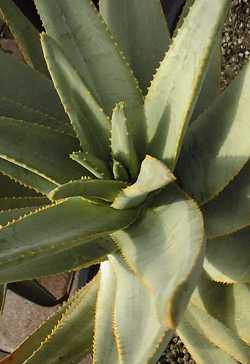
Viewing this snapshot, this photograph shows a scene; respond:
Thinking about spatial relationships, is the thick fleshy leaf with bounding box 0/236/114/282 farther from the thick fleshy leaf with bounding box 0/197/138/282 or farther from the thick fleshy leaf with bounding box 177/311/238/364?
the thick fleshy leaf with bounding box 177/311/238/364

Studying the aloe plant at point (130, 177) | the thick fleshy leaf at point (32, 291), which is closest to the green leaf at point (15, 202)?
the aloe plant at point (130, 177)

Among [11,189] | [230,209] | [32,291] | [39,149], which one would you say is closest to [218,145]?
[230,209]

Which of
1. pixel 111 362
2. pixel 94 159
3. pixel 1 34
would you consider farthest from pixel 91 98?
pixel 1 34

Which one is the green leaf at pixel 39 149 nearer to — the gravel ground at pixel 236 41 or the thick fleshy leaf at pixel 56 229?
the thick fleshy leaf at pixel 56 229

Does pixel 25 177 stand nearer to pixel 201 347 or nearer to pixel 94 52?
pixel 94 52

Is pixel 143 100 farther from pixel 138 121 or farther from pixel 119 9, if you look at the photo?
pixel 119 9
